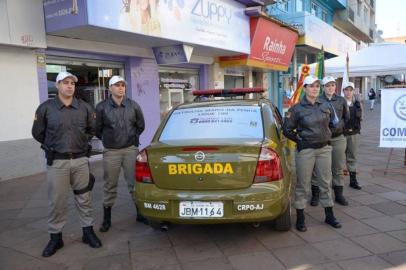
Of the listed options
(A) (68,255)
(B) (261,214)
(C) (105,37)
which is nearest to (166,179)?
(B) (261,214)

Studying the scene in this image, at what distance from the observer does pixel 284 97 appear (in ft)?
63.5

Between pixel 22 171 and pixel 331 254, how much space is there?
620cm

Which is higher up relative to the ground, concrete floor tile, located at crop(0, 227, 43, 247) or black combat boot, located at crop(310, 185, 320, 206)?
black combat boot, located at crop(310, 185, 320, 206)

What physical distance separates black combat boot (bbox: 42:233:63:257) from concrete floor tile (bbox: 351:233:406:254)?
10.4ft

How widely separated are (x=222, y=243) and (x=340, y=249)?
1.22 m

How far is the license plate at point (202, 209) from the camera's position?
3896 millimetres

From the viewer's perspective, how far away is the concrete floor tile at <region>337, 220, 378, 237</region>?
4555 millimetres

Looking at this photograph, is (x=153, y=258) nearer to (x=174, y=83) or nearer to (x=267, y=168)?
(x=267, y=168)

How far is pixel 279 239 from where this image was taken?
4441 mm

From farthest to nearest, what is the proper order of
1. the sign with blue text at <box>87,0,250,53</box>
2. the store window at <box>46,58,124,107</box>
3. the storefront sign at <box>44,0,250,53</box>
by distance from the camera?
the store window at <box>46,58,124,107</box> → the sign with blue text at <box>87,0,250,53</box> → the storefront sign at <box>44,0,250,53</box>

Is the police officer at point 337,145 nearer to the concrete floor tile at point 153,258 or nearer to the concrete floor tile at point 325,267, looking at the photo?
the concrete floor tile at point 325,267

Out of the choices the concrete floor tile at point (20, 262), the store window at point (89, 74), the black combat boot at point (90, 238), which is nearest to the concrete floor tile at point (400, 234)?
the black combat boot at point (90, 238)

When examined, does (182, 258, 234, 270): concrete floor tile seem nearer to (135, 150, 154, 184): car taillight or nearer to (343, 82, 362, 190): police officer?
(135, 150, 154, 184): car taillight

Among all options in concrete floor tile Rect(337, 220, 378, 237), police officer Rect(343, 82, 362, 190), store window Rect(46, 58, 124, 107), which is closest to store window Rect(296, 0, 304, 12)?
store window Rect(46, 58, 124, 107)
